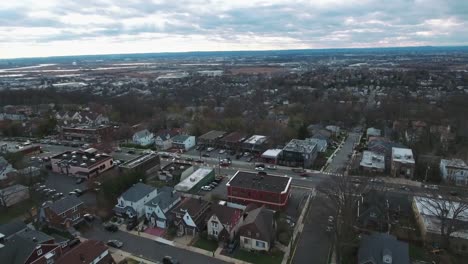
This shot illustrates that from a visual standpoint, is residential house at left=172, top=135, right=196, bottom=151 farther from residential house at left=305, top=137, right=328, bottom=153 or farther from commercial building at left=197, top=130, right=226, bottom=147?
residential house at left=305, top=137, right=328, bottom=153

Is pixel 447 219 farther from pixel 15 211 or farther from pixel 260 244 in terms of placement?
pixel 15 211

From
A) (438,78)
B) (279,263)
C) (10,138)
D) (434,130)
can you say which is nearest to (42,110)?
(10,138)

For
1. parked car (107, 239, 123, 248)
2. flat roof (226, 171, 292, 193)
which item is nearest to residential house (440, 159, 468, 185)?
flat roof (226, 171, 292, 193)

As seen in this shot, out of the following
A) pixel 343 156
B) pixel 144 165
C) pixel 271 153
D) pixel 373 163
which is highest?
pixel 144 165

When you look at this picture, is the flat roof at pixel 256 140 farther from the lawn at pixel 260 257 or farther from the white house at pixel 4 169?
the white house at pixel 4 169

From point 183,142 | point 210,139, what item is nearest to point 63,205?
point 183,142
